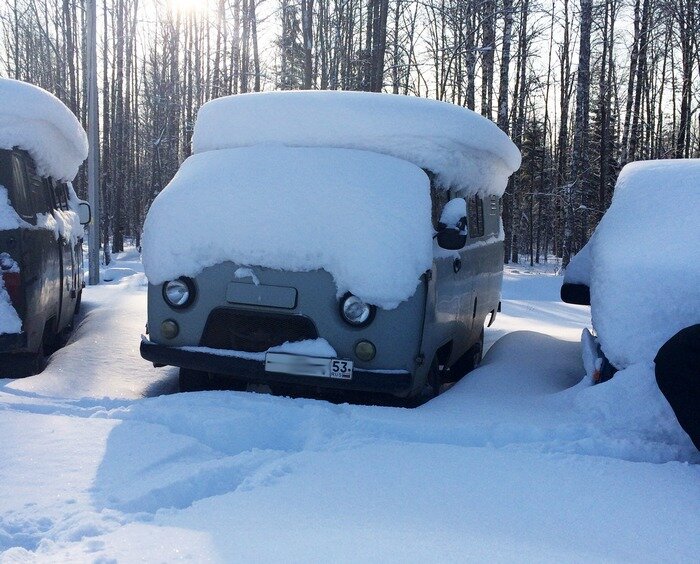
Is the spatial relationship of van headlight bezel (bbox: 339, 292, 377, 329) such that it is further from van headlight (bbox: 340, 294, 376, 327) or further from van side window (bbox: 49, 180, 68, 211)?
van side window (bbox: 49, 180, 68, 211)

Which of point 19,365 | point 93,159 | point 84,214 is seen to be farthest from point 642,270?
point 93,159

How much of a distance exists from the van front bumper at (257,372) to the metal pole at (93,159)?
32.4 ft

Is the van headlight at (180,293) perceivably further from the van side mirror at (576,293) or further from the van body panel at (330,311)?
the van side mirror at (576,293)

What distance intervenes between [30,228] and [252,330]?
193 cm

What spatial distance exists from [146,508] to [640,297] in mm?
2778

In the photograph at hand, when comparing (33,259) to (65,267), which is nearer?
(33,259)

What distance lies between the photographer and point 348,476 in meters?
3.29

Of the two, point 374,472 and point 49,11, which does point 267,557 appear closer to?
point 374,472

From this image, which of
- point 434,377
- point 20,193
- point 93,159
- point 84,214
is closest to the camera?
point 434,377

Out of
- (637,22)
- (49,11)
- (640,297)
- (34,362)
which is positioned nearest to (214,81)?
(49,11)

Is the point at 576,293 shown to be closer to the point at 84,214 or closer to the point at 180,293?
the point at 180,293

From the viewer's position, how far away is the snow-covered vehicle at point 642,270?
394 cm

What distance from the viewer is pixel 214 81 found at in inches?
1224

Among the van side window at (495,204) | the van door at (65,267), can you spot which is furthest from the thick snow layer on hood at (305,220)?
the van side window at (495,204)
